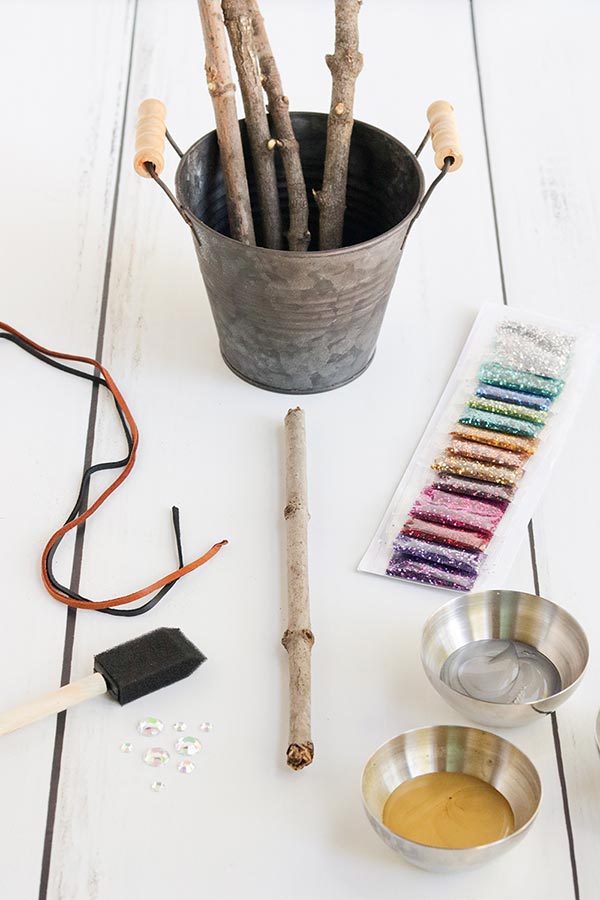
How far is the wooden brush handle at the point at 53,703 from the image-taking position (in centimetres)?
102

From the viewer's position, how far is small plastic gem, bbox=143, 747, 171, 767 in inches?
40.3

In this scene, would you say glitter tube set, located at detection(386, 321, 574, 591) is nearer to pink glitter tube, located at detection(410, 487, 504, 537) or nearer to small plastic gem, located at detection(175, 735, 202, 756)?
pink glitter tube, located at detection(410, 487, 504, 537)

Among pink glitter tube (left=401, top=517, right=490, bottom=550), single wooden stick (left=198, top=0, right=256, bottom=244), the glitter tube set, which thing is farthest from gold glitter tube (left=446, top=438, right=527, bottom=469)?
single wooden stick (left=198, top=0, right=256, bottom=244)

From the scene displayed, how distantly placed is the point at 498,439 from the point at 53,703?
56 cm

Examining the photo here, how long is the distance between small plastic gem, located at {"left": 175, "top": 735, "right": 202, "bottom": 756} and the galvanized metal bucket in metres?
0.46

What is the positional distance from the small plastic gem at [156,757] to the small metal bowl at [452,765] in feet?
0.60

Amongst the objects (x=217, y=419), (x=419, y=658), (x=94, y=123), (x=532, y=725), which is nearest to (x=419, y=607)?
(x=419, y=658)

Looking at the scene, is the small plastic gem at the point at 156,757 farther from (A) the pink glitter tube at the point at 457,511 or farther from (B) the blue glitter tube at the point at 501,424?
(B) the blue glitter tube at the point at 501,424

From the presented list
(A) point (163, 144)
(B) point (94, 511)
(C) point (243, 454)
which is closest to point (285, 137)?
(A) point (163, 144)

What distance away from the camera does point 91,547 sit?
1.20 metres

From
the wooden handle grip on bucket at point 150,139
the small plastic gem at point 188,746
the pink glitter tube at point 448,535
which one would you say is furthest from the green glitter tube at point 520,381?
the small plastic gem at point 188,746

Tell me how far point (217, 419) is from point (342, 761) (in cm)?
45

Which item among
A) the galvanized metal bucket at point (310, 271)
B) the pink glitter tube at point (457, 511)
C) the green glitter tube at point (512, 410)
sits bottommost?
the pink glitter tube at point (457, 511)

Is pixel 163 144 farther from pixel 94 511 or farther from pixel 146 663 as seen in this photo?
pixel 146 663
